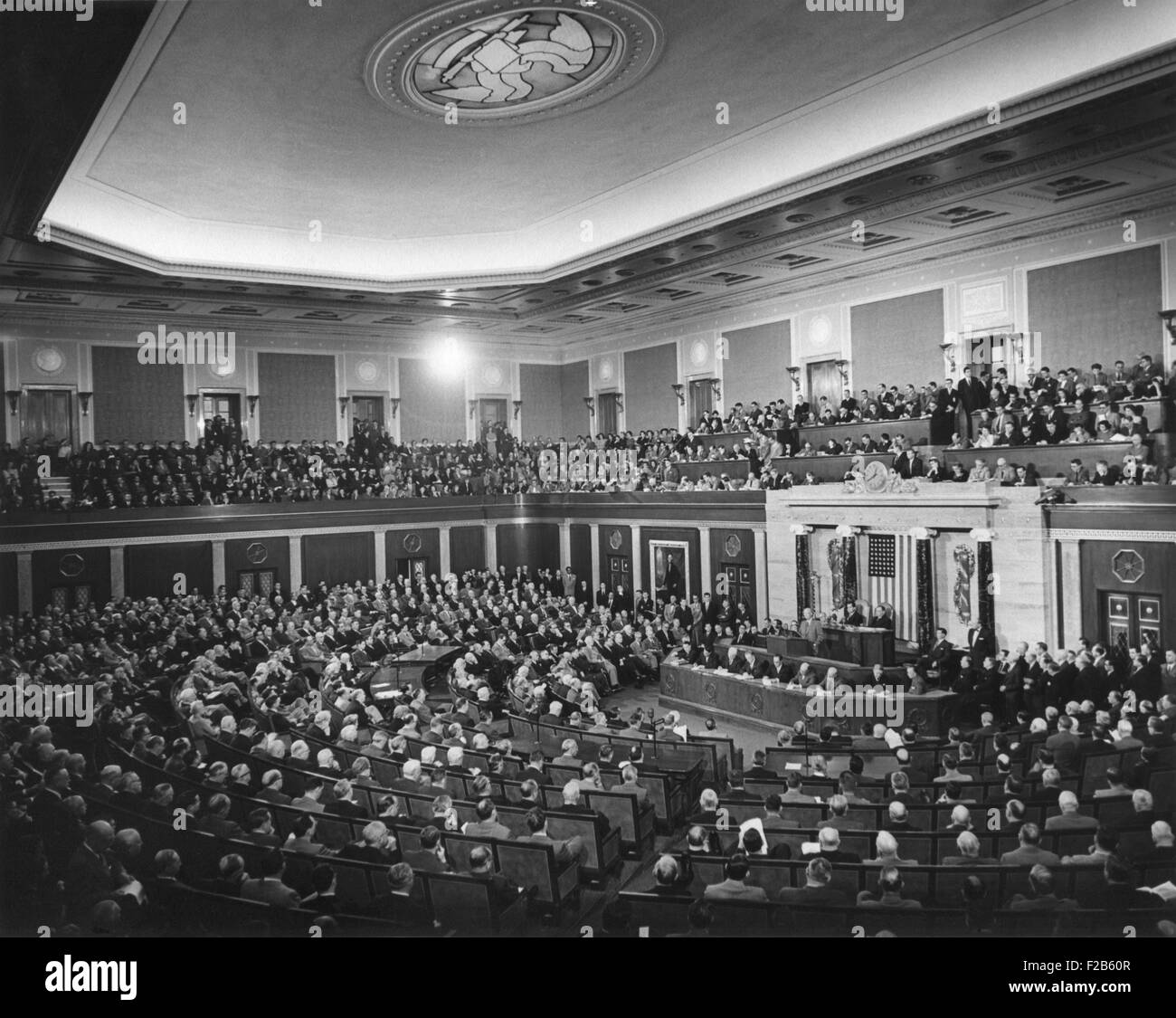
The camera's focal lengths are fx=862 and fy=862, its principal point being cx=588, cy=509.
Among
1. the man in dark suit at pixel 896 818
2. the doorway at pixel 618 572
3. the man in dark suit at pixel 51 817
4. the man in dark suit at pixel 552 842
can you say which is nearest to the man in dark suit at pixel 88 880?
the man in dark suit at pixel 51 817

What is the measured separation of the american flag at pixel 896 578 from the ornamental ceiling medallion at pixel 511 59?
414 inches

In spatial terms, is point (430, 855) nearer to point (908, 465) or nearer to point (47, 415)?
point (908, 465)

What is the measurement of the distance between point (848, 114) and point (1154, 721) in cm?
1165

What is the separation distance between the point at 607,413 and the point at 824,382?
367 inches

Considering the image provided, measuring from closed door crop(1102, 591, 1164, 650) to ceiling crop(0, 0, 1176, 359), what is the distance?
25.6 feet

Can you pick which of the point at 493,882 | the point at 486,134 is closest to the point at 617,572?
the point at 486,134

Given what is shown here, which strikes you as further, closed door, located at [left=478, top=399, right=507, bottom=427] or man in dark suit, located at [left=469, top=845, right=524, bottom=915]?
closed door, located at [left=478, top=399, right=507, bottom=427]

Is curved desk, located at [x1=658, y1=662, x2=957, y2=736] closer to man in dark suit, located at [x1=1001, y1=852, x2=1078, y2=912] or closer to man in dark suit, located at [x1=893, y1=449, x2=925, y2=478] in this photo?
man in dark suit, located at [x1=893, y1=449, x2=925, y2=478]

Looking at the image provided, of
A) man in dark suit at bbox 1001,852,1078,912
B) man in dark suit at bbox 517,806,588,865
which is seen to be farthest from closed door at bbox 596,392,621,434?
man in dark suit at bbox 1001,852,1078,912

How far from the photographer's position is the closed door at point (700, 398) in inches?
1094

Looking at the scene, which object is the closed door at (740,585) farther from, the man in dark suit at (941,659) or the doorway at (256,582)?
the doorway at (256,582)

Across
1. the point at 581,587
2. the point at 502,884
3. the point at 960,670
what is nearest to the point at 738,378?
the point at 581,587

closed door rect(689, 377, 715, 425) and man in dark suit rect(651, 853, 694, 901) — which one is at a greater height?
closed door rect(689, 377, 715, 425)

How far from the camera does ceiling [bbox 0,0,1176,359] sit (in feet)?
42.4
